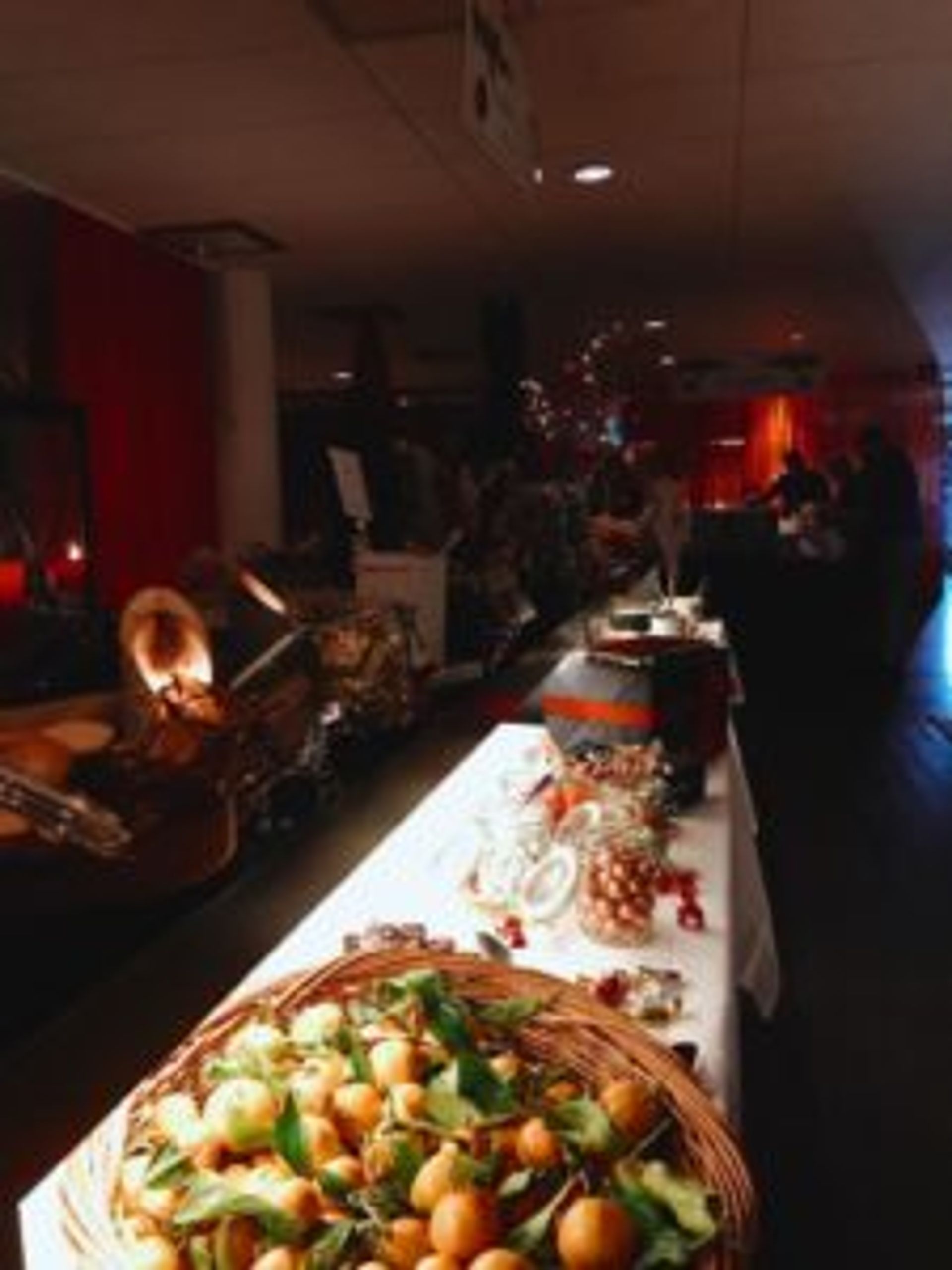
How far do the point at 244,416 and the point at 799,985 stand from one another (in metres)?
4.64

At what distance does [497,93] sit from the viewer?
2.20 meters

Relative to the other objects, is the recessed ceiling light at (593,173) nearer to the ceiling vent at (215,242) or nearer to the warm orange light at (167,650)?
the ceiling vent at (215,242)

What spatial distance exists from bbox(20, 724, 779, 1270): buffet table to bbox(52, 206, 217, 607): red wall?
410cm

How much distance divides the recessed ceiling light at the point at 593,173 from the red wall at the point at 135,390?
2267 mm

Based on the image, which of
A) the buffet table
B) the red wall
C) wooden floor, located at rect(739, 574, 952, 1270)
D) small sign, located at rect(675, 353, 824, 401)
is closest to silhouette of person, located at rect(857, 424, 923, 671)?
wooden floor, located at rect(739, 574, 952, 1270)

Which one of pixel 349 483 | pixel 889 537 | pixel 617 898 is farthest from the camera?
pixel 889 537

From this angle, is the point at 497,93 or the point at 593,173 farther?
the point at 593,173

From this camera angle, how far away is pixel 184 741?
1222 millimetres

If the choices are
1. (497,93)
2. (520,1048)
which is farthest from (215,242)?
(520,1048)

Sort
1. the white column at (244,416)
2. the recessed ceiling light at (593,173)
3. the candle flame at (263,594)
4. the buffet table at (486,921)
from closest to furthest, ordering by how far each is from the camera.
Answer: the buffet table at (486,921)
the candle flame at (263,594)
the recessed ceiling light at (593,173)
the white column at (244,416)

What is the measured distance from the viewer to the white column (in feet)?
21.8

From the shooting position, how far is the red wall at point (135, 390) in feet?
18.3

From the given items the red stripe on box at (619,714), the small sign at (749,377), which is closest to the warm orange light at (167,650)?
the red stripe on box at (619,714)

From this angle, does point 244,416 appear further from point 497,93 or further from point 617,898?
point 617,898
